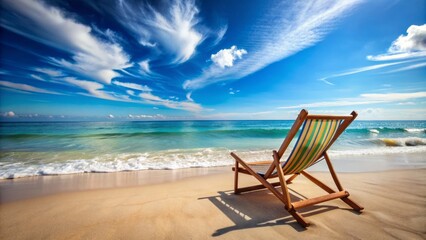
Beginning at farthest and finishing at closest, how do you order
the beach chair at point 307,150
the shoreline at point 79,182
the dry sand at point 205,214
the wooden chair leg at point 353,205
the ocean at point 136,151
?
the ocean at point 136,151 < the shoreline at point 79,182 < the wooden chair leg at point 353,205 < the beach chair at point 307,150 < the dry sand at point 205,214

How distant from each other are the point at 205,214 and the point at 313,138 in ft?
5.94

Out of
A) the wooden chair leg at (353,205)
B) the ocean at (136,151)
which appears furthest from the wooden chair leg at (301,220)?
the ocean at (136,151)

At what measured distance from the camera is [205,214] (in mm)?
2332

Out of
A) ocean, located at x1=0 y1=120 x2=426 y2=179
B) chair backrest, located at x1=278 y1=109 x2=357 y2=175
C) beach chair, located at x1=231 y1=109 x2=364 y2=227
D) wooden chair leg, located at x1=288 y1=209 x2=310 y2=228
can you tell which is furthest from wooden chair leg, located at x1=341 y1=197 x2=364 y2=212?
ocean, located at x1=0 y1=120 x2=426 y2=179

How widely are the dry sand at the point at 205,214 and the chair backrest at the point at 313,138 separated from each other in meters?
0.73

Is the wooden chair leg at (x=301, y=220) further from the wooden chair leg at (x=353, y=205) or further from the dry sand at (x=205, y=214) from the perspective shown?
the wooden chair leg at (x=353, y=205)

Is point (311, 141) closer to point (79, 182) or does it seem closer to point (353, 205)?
point (353, 205)

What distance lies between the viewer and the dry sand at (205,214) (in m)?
1.88

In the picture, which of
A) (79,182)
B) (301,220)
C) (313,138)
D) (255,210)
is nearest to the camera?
(301,220)

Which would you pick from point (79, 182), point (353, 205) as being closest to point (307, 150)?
point (353, 205)

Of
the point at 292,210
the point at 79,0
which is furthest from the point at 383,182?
the point at 79,0

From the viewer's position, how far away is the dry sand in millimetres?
1882

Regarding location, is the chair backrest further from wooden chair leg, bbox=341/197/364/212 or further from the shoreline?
the shoreline

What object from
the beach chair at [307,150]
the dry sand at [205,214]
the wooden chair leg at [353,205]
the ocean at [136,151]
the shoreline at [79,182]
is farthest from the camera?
→ the ocean at [136,151]
